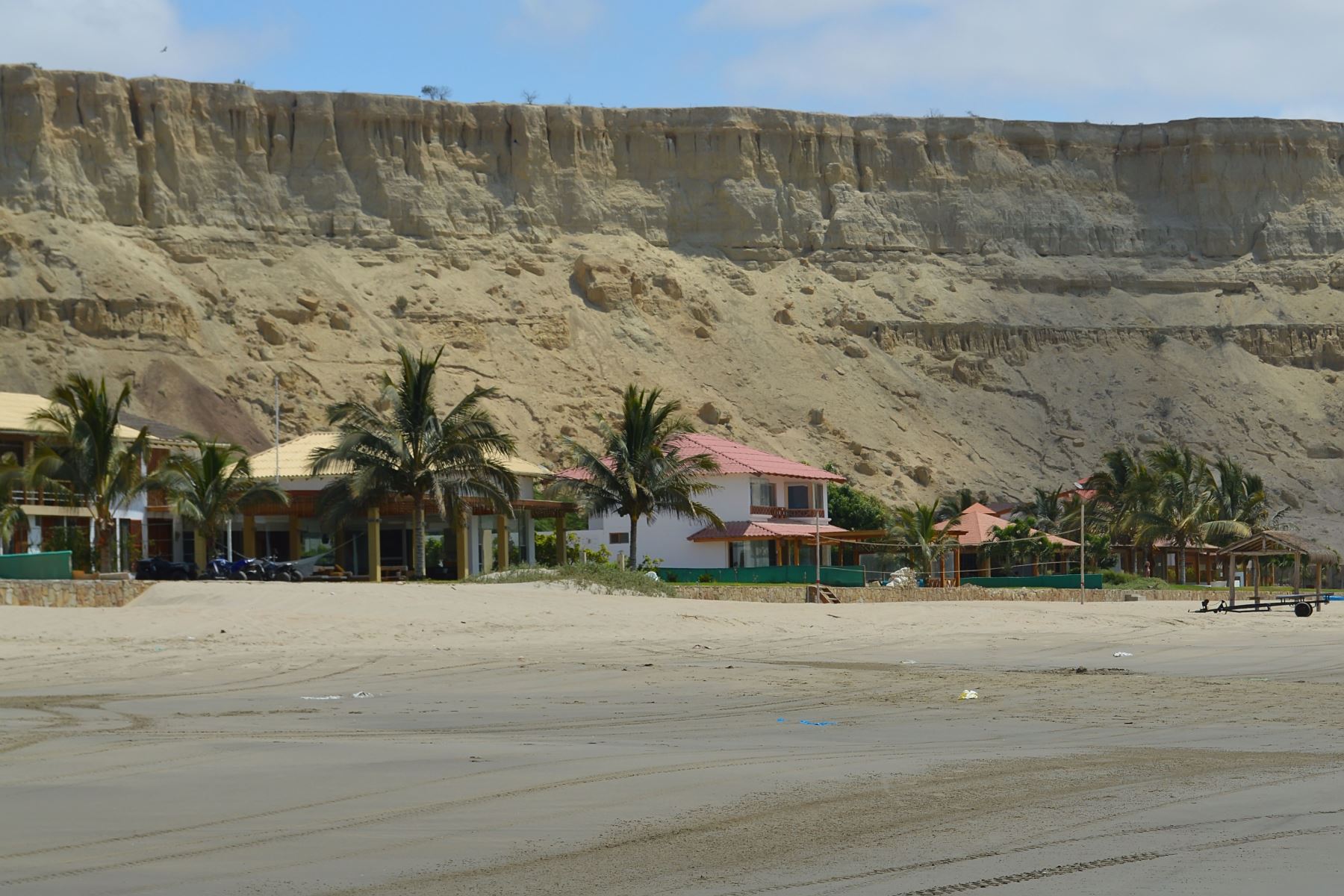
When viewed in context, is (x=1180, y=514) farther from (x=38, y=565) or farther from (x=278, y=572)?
(x=38, y=565)

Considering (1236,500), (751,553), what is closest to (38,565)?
(751,553)

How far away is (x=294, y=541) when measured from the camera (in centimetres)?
3756

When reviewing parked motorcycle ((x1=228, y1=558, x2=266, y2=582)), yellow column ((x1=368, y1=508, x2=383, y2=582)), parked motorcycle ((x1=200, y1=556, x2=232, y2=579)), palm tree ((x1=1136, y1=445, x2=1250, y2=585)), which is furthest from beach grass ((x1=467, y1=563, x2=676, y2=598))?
palm tree ((x1=1136, y1=445, x2=1250, y2=585))

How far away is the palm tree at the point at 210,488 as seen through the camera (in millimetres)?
32938

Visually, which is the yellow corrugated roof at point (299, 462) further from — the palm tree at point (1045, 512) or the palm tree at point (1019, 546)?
the palm tree at point (1045, 512)

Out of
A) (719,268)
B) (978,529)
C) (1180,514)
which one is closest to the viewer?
(1180,514)

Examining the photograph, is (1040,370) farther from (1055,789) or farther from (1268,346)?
(1055,789)

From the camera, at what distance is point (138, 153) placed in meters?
70.9

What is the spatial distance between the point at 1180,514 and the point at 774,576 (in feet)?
54.9

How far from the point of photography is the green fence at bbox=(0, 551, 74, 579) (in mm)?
Answer: 25719

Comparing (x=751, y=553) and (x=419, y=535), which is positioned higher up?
(x=419, y=535)

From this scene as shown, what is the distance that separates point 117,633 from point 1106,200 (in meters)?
74.4

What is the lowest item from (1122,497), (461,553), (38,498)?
(461,553)

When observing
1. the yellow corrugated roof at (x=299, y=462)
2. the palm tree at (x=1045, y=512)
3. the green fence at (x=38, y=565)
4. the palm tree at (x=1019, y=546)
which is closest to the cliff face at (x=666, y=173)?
the palm tree at (x=1045, y=512)
